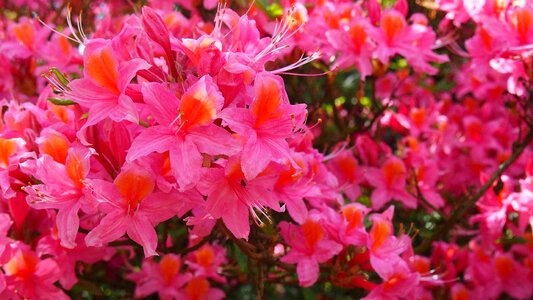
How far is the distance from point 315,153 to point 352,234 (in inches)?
8.4

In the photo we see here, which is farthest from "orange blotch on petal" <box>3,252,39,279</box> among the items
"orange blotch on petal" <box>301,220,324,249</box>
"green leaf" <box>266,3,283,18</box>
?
"green leaf" <box>266,3,283,18</box>

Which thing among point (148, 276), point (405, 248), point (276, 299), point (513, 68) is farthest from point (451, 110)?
point (148, 276)

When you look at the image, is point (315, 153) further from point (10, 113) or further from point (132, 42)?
point (10, 113)

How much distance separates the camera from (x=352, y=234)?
65.2 inches

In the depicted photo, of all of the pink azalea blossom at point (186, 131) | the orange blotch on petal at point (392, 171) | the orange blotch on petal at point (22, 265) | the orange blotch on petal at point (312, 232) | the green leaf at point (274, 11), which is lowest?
the orange blotch on petal at point (392, 171)

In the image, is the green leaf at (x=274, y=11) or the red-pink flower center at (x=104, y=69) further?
the green leaf at (x=274, y=11)

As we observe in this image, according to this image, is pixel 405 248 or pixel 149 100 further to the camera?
pixel 405 248

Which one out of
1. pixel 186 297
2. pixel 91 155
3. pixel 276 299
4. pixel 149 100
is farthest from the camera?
pixel 276 299

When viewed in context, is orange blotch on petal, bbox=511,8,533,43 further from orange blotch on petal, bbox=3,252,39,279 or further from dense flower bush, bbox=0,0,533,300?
orange blotch on petal, bbox=3,252,39,279

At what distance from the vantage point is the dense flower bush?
131cm

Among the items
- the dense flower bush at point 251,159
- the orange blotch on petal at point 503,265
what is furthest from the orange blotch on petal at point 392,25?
the orange blotch on petal at point 503,265

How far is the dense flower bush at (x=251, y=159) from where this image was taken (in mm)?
1309

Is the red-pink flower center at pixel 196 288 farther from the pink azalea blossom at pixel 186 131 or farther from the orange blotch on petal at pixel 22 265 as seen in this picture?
the pink azalea blossom at pixel 186 131

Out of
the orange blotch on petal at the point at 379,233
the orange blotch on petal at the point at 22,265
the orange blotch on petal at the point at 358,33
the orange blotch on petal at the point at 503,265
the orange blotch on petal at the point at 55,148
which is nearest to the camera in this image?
the orange blotch on petal at the point at 55,148
